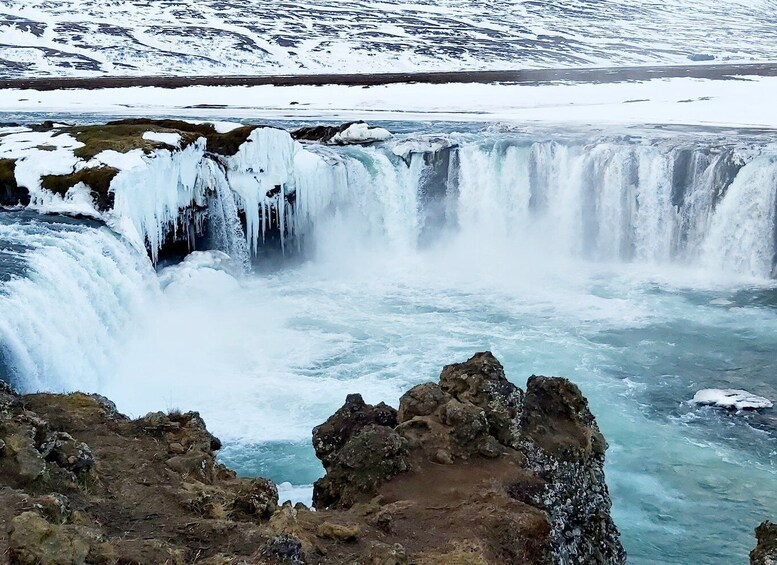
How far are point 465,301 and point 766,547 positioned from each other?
46.1ft

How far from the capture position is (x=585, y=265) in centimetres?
2434

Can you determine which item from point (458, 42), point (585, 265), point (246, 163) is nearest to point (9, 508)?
point (246, 163)

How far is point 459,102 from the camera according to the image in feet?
148

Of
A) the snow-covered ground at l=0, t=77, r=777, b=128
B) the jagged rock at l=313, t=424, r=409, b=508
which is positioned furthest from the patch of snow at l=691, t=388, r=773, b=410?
the snow-covered ground at l=0, t=77, r=777, b=128

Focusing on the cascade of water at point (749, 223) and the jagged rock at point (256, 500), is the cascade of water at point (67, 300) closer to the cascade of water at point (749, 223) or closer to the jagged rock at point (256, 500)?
the jagged rock at point (256, 500)

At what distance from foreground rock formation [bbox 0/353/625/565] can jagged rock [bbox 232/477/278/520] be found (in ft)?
0.05

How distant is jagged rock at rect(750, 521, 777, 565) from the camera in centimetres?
638

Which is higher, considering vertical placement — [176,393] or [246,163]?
[246,163]

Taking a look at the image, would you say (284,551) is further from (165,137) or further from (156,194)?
(165,137)

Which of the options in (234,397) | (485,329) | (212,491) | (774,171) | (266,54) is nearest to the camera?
(212,491)

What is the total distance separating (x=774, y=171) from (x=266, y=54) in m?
70.9

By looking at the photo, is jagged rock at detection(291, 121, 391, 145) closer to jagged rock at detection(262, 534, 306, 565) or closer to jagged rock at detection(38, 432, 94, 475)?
jagged rock at detection(38, 432, 94, 475)

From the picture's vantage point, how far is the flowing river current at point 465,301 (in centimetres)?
1234

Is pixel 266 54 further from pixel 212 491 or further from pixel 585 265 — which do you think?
pixel 212 491
